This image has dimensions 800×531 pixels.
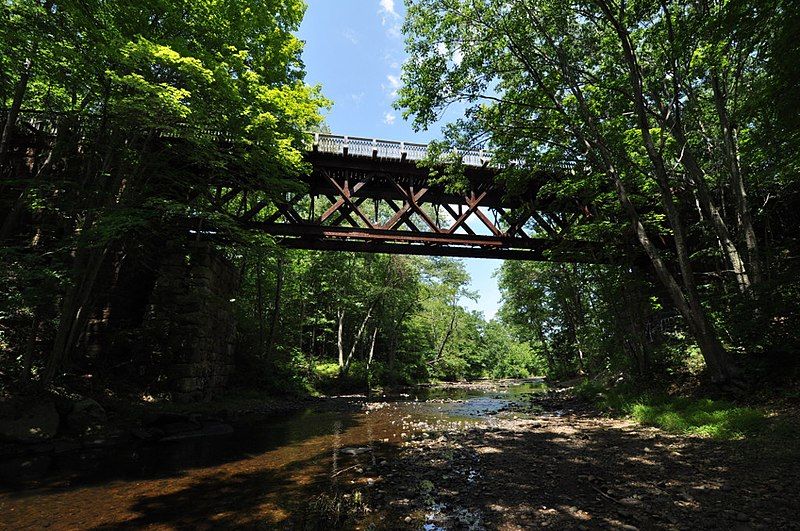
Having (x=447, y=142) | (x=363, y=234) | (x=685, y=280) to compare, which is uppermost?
(x=447, y=142)

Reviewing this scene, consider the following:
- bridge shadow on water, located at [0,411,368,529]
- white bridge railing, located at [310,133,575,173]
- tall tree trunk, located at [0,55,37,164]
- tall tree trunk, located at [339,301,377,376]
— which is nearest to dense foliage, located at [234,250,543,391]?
tall tree trunk, located at [339,301,377,376]

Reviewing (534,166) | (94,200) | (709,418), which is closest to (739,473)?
(709,418)

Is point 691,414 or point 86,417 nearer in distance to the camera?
point 691,414

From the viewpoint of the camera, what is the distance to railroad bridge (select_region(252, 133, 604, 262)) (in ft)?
52.3

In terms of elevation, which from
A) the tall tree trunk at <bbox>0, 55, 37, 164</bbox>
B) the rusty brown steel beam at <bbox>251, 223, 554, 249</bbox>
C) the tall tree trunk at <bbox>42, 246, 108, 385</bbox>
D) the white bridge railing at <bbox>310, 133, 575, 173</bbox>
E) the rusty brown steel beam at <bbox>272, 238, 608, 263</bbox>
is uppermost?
the white bridge railing at <bbox>310, 133, 575, 173</bbox>

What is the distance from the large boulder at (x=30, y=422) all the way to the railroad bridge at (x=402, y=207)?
28.4ft

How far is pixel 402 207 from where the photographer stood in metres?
17.0

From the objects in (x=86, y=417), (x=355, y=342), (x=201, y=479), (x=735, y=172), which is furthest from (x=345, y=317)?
(x=735, y=172)

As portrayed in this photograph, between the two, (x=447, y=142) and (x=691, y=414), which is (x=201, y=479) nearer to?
(x=691, y=414)

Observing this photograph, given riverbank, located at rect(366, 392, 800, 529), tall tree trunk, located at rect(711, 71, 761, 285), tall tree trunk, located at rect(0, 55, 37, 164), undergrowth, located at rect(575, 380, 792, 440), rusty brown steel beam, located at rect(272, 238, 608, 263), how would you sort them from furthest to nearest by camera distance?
1. rusty brown steel beam, located at rect(272, 238, 608, 263)
2. tall tree trunk, located at rect(711, 71, 761, 285)
3. tall tree trunk, located at rect(0, 55, 37, 164)
4. undergrowth, located at rect(575, 380, 792, 440)
5. riverbank, located at rect(366, 392, 800, 529)

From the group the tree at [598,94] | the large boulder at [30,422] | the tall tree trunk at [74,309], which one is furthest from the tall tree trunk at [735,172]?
the large boulder at [30,422]

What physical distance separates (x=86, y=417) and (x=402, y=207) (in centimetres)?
1304

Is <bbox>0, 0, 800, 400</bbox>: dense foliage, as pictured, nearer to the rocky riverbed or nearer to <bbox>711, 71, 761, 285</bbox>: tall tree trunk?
<bbox>711, 71, 761, 285</bbox>: tall tree trunk

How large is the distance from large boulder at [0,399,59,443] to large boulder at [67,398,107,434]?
17.2 inches
